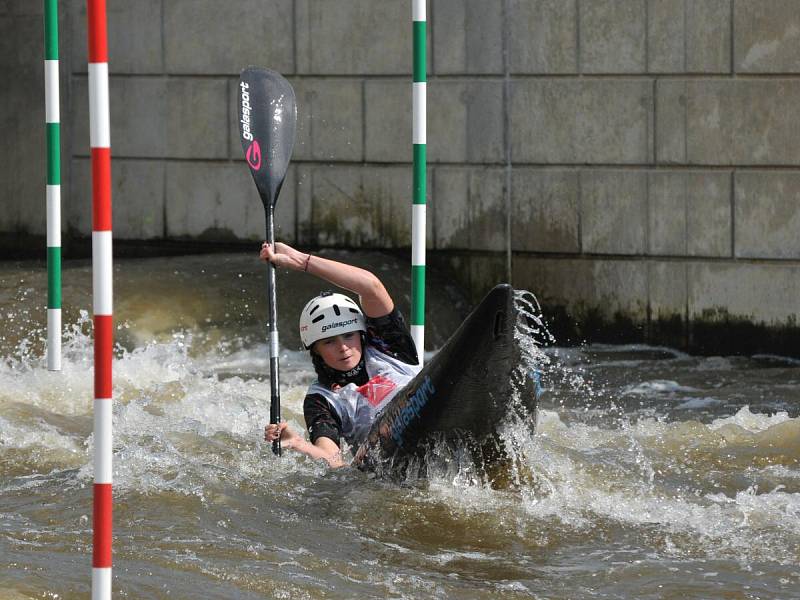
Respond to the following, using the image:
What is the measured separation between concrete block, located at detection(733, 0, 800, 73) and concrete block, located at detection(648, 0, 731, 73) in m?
0.07

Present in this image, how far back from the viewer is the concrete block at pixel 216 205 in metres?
9.07

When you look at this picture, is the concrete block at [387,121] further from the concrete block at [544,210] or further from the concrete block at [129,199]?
the concrete block at [129,199]

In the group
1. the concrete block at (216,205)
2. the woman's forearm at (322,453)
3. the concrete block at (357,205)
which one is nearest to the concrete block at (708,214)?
the concrete block at (357,205)

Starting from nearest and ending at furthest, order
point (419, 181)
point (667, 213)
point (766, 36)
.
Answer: point (419, 181)
point (766, 36)
point (667, 213)

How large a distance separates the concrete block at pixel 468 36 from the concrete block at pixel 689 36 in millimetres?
890

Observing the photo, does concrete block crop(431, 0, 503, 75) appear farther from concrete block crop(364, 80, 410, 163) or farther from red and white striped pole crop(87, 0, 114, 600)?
red and white striped pole crop(87, 0, 114, 600)

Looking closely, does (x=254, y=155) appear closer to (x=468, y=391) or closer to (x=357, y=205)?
(x=468, y=391)

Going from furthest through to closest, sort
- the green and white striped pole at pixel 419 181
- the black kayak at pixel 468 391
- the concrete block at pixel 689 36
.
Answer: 1. the concrete block at pixel 689 36
2. the green and white striped pole at pixel 419 181
3. the black kayak at pixel 468 391

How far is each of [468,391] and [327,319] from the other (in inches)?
25.1

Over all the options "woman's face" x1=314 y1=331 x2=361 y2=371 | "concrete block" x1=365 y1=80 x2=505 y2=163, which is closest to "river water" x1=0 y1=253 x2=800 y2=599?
"woman's face" x1=314 y1=331 x2=361 y2=371

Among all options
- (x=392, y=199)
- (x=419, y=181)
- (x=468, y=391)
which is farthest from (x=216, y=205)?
(x=468, y=391)

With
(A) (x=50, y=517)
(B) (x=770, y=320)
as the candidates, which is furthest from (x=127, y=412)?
(B) (x=770, y=320)

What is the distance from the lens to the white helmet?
486 centimetres

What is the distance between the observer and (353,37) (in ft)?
28.8
